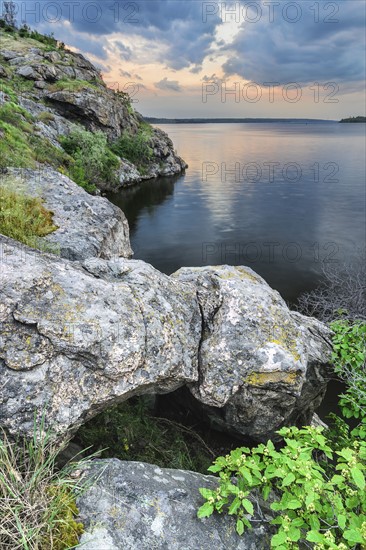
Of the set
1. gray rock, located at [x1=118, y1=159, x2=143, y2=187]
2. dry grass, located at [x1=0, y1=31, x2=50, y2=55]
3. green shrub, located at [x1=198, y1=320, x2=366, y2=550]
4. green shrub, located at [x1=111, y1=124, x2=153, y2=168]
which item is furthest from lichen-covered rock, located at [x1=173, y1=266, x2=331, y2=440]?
dry grass, located at [x1=0, y1=31, x2=50, y2=55]

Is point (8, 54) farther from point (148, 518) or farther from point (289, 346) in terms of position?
point (148, 518)

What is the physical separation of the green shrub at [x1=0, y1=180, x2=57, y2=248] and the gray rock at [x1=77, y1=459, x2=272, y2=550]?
4.28 m

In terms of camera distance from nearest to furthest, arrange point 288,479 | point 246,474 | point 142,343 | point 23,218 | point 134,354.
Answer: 1. point 288,479
2. point 246,474
3. point 134,354
4. point 142,343
5. point 23,218

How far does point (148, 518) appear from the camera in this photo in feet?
12.5

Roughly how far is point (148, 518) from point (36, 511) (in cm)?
124

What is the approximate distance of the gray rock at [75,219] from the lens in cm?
735

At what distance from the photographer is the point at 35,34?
3337 inches

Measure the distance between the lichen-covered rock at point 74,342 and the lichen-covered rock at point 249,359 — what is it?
1.57ft

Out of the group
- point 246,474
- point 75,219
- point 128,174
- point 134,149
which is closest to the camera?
point 246,474

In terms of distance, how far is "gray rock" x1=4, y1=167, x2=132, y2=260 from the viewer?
24.1 feet

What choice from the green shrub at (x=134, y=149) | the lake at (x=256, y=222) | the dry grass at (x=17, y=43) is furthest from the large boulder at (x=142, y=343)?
the dry grass at (x=17, y=43)

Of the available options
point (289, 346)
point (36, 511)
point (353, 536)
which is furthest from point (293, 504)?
point (289, 346)

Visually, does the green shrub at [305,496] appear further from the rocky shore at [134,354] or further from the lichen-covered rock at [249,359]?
the lichen-covered rock at [249,359]

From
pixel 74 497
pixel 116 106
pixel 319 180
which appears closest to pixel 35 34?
pixel 116 106
